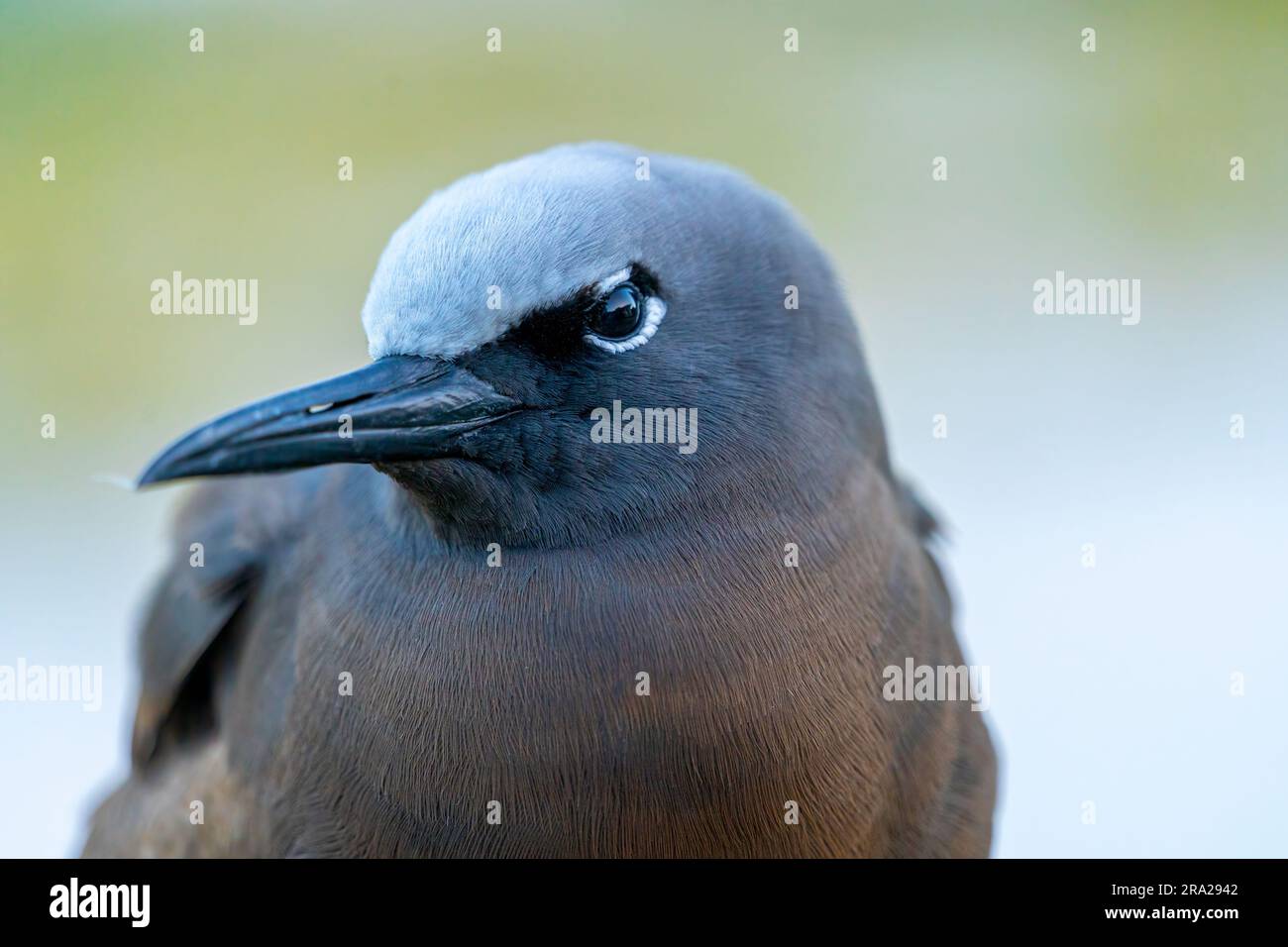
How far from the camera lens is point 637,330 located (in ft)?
8.23

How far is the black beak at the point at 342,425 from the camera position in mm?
2379

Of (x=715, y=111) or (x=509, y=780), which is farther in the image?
(x=715, y=111)

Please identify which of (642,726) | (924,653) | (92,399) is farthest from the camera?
(92,399)

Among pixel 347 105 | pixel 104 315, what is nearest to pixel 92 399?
pixel 104 315

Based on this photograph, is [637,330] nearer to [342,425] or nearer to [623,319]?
[623,319]

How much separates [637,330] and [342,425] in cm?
54

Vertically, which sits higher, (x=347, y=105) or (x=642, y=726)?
(x=347, y=105)

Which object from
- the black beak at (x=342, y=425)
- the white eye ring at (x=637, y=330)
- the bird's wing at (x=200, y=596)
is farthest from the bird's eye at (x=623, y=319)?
the bird's wing at (x=200, y=596)

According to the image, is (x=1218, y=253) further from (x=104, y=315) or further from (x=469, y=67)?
(x=104, y=315)

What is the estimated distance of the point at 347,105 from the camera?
708 cm

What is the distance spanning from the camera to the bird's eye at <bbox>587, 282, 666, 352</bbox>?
2463mm

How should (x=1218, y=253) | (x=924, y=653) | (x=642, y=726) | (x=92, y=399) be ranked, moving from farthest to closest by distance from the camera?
(x=1218, y=253), (x=92, y=399), (x=924, y=653), (x=642, y=726)

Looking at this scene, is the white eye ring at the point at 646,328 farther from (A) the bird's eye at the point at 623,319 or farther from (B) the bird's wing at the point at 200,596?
(B) the bird's wing at the point at 200,596

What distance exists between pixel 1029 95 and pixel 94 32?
15.5 ft
